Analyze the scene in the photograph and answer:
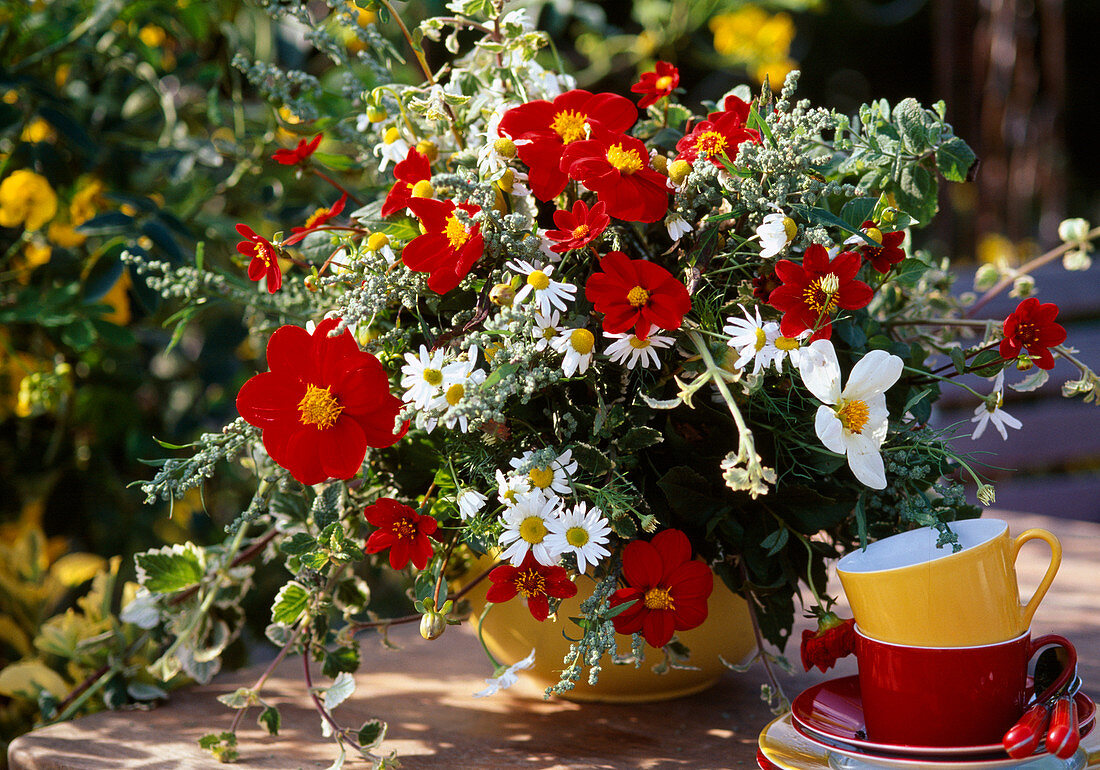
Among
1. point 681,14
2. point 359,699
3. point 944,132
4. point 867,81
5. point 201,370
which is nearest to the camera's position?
point 944,132

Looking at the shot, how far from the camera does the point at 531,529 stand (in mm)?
498

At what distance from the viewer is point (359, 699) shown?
0.75 metres

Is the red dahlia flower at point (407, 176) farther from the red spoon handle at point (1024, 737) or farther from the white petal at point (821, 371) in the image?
the red spoon handle at point (1024, 737)

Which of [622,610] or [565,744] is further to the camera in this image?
[565,744]

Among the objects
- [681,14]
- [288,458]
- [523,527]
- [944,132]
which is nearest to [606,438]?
[523,527]

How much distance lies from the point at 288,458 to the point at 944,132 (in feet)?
1.46

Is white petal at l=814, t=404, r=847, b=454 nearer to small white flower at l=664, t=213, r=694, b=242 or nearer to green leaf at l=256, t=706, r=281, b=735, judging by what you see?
small white flower at l=664, t=213, r=694, b=242

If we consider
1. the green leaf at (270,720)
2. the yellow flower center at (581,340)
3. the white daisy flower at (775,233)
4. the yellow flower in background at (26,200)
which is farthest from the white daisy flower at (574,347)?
the yellow flower in background at (26,200)

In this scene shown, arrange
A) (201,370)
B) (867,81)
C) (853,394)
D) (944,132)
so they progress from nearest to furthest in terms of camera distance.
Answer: (853,394), (944,132), (201,370), (867,81)

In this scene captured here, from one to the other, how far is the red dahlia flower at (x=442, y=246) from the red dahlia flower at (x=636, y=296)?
7 cm

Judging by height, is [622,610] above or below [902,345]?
below

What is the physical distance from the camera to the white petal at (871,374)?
472 mm

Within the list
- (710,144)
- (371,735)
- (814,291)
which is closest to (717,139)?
(710,144)

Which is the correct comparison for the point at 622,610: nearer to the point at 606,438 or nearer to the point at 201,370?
the point at 606,438
